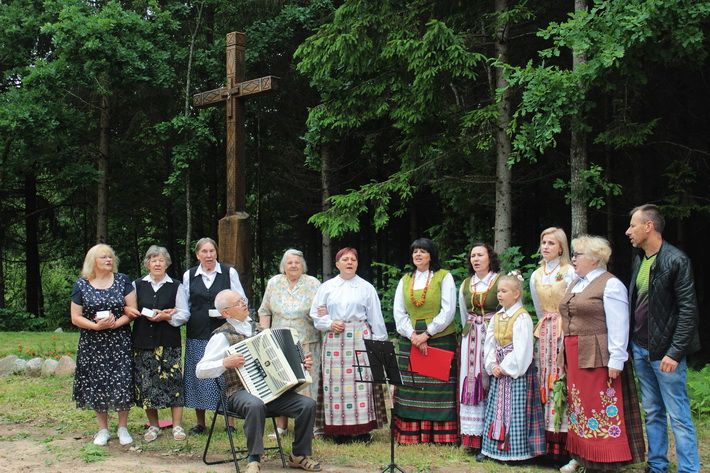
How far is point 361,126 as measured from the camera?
15375 millimetres

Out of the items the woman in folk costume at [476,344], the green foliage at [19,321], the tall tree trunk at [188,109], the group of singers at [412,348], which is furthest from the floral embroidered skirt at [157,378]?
the green foliage at [19,321]

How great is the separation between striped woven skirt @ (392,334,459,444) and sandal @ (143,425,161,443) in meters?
2.21

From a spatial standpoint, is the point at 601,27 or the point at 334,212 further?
the point at 334,212

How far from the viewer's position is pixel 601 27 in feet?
27.9

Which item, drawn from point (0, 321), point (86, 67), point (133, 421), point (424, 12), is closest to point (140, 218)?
point (0, 321)

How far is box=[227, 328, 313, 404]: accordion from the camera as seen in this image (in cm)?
546

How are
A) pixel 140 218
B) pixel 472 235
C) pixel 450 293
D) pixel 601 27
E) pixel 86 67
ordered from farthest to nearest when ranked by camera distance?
1. pixel 140 218
2. pixel 86 67
3. pixel 472 235
4. pixel 601 27
5. pixel 450 293

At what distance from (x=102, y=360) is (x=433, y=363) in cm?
297

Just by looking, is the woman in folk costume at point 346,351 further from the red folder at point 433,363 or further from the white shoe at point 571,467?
the white shoe at point 571,467

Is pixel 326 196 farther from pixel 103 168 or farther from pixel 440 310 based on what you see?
pixel 440 310

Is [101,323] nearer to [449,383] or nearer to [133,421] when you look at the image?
[133,421]

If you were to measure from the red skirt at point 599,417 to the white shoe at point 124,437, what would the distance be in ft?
12.5

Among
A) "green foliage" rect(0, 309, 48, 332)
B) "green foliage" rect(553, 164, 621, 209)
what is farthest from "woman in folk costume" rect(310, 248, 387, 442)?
"green foliage" rect(0, 309, 48, 332)

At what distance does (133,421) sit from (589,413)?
4532mm
